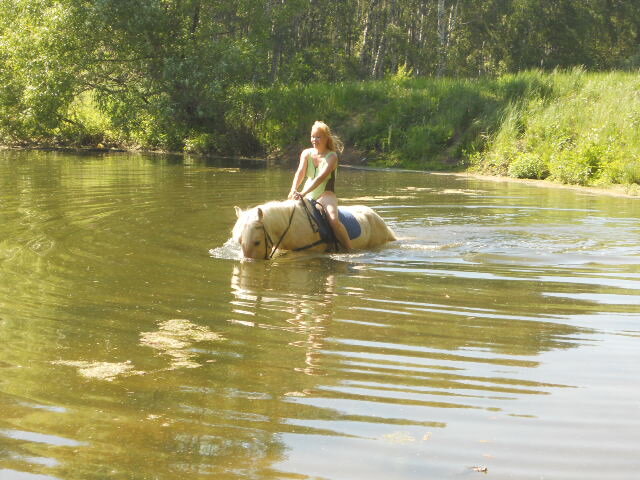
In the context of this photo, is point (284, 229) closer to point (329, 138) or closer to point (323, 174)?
point (323, 174)

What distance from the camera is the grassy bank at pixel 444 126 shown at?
841 inches

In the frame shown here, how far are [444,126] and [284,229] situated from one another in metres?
18.3

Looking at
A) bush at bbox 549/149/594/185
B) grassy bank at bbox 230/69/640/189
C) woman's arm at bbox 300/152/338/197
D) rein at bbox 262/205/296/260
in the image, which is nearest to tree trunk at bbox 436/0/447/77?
grassy bank at bbox 230/69/640/189

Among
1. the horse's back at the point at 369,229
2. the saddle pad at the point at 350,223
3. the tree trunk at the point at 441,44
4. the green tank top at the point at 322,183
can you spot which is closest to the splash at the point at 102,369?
the green tank top at the point at 322,183

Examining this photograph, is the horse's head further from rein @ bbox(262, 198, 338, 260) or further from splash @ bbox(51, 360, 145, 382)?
splash @ bbox(51, 360, 145, 382)

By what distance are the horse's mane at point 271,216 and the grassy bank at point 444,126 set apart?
39.4ft

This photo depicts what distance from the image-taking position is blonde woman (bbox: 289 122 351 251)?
33.4 feet

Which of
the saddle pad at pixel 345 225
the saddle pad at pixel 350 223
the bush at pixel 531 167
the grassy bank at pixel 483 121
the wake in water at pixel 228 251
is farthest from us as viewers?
the bush at pixel 531 167

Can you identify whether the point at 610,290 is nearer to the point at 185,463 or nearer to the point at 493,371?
the point at 493,371

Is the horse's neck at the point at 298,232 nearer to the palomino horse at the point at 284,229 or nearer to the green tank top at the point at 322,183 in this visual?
the palomino horse at the point at 284,229

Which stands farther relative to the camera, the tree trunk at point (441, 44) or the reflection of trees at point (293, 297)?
the tree trunk at point (441, 44)

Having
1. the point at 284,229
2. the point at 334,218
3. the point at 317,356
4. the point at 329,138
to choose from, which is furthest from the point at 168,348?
the point at 329,138

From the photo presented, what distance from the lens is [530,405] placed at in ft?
15.2

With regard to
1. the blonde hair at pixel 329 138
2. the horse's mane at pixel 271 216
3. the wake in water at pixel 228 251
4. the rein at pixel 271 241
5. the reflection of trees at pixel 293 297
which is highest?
the blonde hair at pixel 329 138
